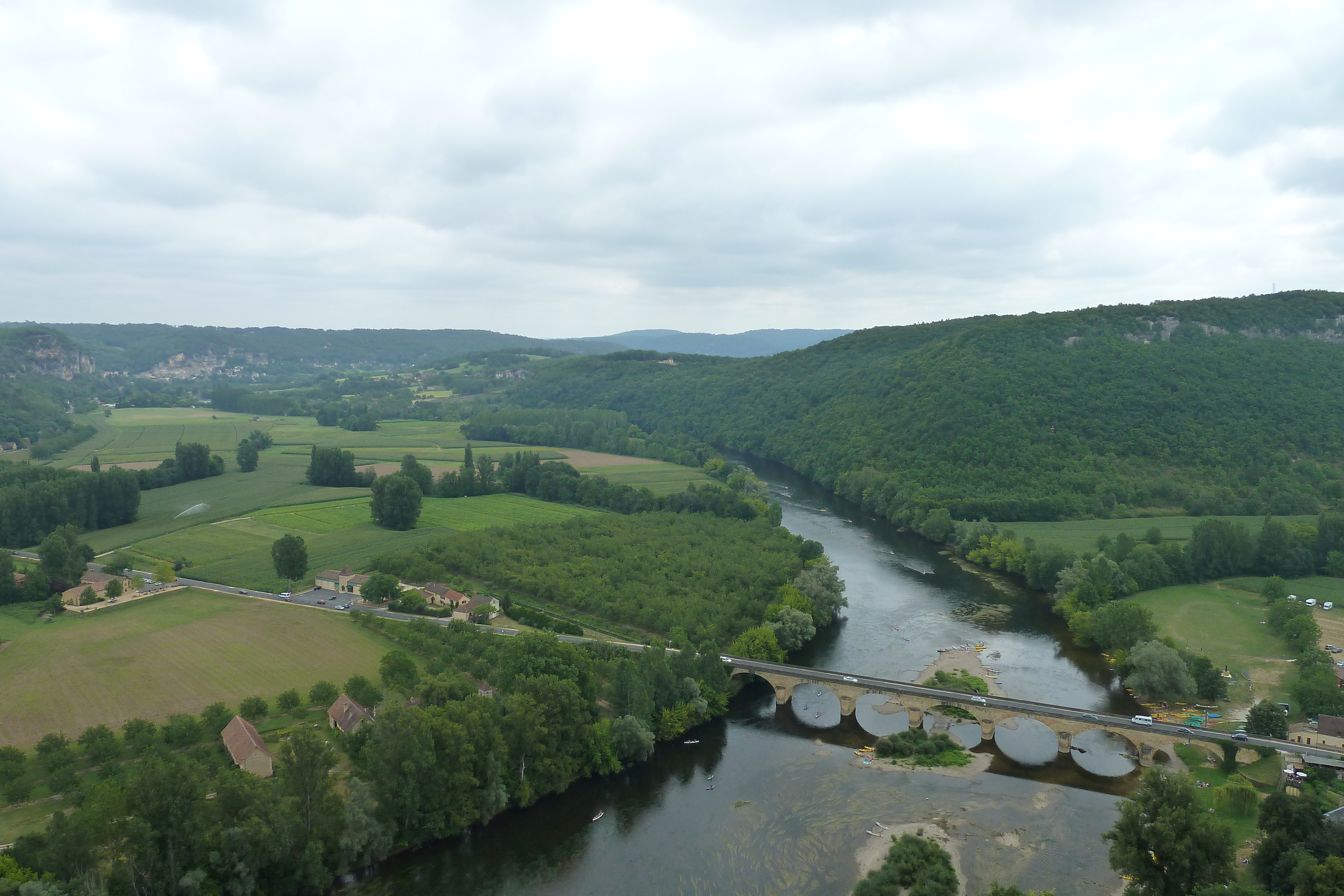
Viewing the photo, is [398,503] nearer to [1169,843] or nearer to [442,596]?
[442,596]

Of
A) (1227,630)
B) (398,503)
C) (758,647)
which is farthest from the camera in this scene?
(398,503)

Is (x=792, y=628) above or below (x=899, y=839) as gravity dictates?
above

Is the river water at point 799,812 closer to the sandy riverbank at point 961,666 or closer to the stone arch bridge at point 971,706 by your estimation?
the sandy riverbank at point 961,666

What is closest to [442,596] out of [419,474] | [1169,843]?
[419,474]

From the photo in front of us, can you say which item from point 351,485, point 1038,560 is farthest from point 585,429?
point 1038,560

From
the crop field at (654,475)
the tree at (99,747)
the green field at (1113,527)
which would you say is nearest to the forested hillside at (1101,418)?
the green field at (1113,527)

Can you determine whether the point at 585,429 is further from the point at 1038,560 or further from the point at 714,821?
the point at 714,821
